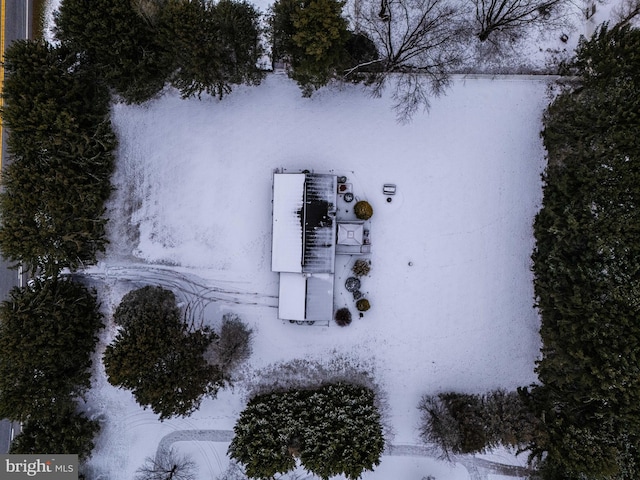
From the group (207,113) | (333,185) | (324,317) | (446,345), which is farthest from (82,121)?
(446,345)

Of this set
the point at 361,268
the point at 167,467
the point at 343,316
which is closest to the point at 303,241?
the point at 361,268

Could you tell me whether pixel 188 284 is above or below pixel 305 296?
above

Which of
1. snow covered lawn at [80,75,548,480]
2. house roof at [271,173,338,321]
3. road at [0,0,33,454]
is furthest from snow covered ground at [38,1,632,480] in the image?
road at [0,0,33,454]

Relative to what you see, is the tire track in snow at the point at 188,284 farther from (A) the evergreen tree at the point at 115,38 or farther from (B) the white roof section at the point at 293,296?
(A) the evergreen tree at the point at 115,38

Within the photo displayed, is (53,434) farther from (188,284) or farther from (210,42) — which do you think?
(210,42)

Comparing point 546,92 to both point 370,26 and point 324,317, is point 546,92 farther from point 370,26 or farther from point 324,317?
point 324,317

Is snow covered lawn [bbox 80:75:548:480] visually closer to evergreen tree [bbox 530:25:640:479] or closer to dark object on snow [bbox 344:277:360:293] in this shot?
dark object on snow [bbox 344:277:360:293]
